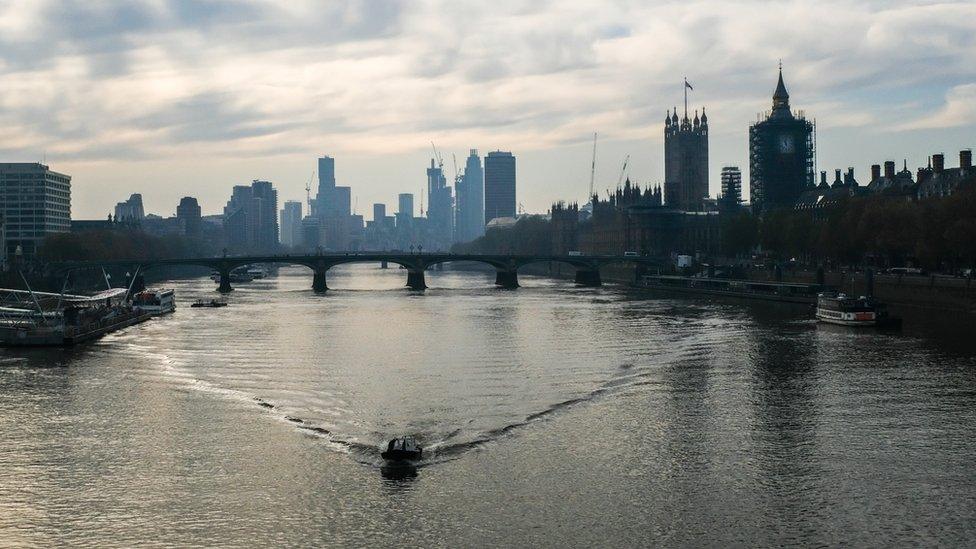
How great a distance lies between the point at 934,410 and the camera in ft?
180

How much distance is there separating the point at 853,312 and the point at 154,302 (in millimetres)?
66650

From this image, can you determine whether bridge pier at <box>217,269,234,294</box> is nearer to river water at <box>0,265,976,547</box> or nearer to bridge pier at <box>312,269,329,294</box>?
bridge pier at <box>312,269,329,294</box>

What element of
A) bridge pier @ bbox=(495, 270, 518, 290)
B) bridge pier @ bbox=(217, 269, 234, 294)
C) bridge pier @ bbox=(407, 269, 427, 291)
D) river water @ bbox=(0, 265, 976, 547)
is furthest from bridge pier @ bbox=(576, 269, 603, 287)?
river water @ bbox=(0, 265, 976, 547)

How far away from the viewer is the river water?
38.0m

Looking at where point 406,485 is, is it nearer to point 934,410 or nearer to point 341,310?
point 934,410

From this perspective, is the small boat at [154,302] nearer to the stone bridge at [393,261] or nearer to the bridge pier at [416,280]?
the stone bridge at [393,261]

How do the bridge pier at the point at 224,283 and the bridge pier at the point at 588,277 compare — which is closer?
the bridge pier at the point at 224,283

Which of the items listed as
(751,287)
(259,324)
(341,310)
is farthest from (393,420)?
(751,287)

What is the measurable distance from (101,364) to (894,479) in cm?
4977

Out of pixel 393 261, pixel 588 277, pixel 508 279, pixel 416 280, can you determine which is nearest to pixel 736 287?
pixel 588 277

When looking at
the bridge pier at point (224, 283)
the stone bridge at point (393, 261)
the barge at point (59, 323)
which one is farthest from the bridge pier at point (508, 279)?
the barge at point (59, 323)

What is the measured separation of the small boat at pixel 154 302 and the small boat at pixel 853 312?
62795mm

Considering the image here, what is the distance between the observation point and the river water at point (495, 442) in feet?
125

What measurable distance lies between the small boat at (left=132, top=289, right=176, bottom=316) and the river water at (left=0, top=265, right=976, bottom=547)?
109ft
